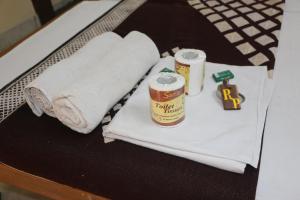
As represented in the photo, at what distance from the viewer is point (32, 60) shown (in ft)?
3.69

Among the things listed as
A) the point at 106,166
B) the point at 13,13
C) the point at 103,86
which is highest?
the point at 103,86

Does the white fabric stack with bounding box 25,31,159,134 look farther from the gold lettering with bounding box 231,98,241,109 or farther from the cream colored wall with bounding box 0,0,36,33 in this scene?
the cream colored wall with bounding box 0,0,36,33

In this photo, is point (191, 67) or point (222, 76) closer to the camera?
point (191, 67)

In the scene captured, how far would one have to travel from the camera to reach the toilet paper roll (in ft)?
2.44

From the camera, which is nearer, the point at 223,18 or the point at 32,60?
the point at 32,60

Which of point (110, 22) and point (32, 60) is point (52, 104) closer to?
point (32, 60)

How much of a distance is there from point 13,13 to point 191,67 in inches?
84.3

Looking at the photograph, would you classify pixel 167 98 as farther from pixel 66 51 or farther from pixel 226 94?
pixel 66 51

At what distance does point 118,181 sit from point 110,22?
83 centimetres

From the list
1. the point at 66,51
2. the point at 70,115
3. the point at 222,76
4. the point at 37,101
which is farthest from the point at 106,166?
the point at 66,51

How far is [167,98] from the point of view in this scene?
655mm

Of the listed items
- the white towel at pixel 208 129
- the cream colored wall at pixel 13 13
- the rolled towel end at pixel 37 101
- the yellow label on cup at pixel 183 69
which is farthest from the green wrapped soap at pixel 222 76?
the cream colored wall at pixel 13 13

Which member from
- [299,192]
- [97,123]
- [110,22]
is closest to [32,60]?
[110,22]

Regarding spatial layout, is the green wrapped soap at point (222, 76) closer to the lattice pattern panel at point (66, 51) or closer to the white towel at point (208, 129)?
the white towel at point (208, 129)
